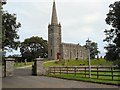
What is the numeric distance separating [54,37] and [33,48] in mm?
10391

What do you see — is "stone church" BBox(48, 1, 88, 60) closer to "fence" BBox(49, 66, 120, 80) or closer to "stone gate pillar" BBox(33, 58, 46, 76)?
"stone gate pillar" BBox(33, 58, 46, 76)

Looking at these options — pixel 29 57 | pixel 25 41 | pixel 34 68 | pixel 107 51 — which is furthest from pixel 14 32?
pixel 25 41

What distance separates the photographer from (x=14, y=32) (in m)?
36.5

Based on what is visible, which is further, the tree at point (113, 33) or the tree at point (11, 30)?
the tree at point (113, 33)

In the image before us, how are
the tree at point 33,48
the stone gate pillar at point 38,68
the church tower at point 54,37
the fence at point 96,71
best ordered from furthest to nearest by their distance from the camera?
the church tower at point 54,37, the tree at point 33,48, the stone gate pillar at point 38,68, the fence at point 96,71

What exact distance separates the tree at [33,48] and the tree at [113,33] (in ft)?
203

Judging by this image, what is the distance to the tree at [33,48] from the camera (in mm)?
109800

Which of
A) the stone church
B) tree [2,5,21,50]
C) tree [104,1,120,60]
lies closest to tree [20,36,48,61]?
the stone church

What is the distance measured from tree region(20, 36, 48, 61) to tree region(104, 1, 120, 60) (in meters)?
62.0

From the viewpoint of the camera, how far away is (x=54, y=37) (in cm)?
11844

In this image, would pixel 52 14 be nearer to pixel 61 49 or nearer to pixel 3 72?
pixel 61 49

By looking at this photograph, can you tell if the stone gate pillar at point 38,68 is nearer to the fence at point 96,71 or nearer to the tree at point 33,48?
the fence at point 96,71

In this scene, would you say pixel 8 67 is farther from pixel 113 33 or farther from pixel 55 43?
pixel 55 43

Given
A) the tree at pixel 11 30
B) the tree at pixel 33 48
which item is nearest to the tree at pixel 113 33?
the tree at pixel 11 30
